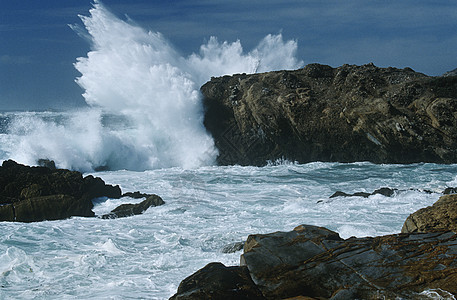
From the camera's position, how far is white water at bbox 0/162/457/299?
6.67m

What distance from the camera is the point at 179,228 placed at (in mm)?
10102

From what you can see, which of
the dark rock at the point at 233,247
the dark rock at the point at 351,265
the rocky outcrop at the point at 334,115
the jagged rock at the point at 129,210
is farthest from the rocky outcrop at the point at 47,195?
the rocky outcrop at the point at 334,115

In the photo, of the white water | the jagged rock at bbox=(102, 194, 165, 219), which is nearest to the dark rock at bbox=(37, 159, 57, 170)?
the white water

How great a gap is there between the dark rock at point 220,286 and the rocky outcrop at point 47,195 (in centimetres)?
757

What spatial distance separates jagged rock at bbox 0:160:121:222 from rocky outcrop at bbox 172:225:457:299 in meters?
8.15

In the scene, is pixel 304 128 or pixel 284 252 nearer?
pixel 284 252

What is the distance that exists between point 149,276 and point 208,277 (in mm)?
2401

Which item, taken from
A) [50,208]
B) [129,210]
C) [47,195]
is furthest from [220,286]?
[47,195]

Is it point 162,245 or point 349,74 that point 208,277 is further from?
point 349,74

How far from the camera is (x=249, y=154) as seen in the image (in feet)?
77.0

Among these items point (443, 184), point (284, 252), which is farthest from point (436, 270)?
point (443, 184)

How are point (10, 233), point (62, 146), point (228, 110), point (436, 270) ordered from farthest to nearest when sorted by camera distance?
1. point (228, 110)
2. point (62, 146)
3. point (10, 233)
4. point (436, 270)

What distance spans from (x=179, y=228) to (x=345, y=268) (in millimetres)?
6201

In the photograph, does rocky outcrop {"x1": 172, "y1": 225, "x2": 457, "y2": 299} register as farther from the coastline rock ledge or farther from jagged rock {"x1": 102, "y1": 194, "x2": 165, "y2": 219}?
jagged rock {"x1": 102, "y1": 194, "x2": 165, "y2": 219}
